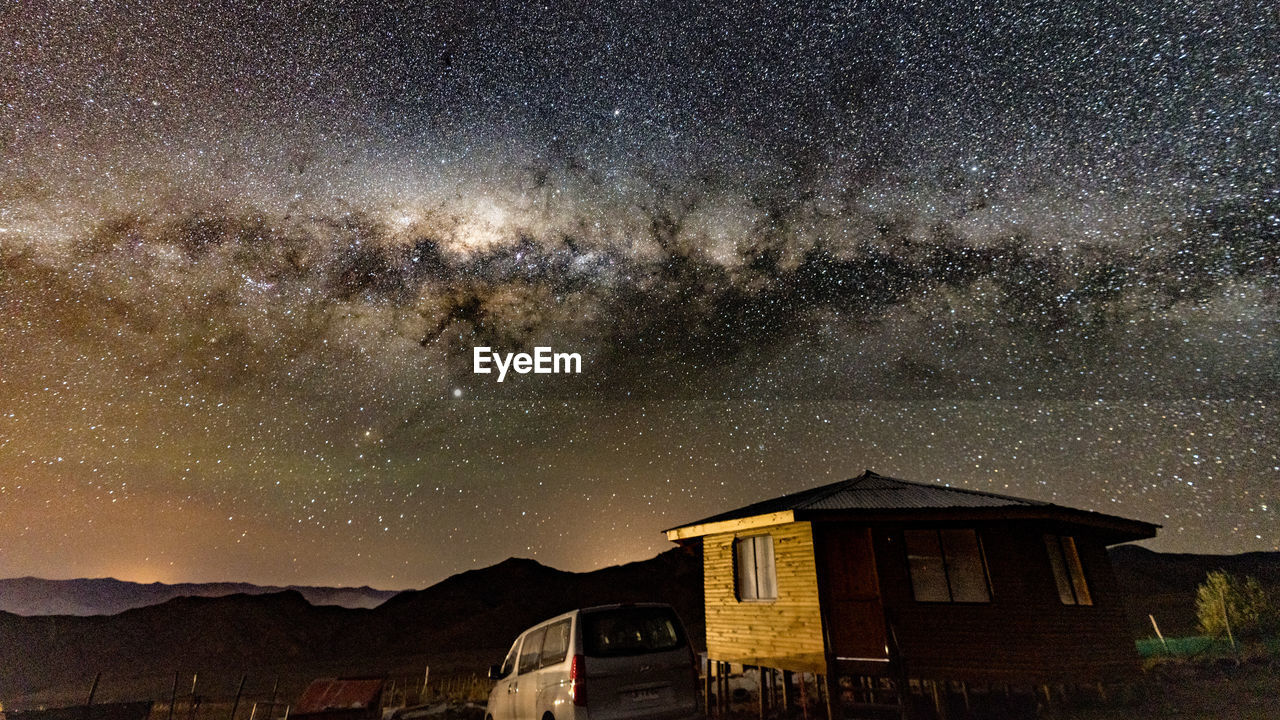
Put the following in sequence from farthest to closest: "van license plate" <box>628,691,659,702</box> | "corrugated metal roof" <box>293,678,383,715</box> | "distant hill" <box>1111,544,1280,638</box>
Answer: "distant hill" <box>1111,544,1280,638</box> → "corrugated metal roof" <box>293,678,383,715</box> → "van license plate" <box>628,691,659,702</box>

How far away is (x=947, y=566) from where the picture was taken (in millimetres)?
11469

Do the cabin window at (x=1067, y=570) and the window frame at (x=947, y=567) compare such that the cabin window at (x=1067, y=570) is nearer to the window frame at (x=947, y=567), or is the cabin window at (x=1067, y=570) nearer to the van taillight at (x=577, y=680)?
the window frame at (x=947, y=567)

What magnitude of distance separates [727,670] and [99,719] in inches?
607

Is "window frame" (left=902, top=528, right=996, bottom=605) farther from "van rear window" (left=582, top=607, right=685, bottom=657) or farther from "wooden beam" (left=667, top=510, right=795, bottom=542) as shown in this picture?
"van rear window" (left=582, top=607, right=685, bottom=657)

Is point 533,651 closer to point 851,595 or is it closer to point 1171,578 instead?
point 851,595

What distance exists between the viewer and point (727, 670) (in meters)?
13.1

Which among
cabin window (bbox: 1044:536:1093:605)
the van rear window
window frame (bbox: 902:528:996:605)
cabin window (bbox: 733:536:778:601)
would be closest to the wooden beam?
cabin window (bbox: 733:536:778:601)

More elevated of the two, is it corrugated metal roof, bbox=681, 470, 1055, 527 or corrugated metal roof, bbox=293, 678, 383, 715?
corrugated metal roof, bbox=681, 470, 1055, 527

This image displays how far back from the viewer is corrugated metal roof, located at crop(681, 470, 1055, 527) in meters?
11.3

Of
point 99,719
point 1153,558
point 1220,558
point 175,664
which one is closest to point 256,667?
point 175,664

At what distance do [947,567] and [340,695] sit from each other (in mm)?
14778

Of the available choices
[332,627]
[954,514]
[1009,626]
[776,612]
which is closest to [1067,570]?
[1009,626]

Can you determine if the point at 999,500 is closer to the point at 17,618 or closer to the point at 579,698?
the point at 579,698

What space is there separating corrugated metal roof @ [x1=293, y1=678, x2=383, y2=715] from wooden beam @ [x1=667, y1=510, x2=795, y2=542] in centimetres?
857
